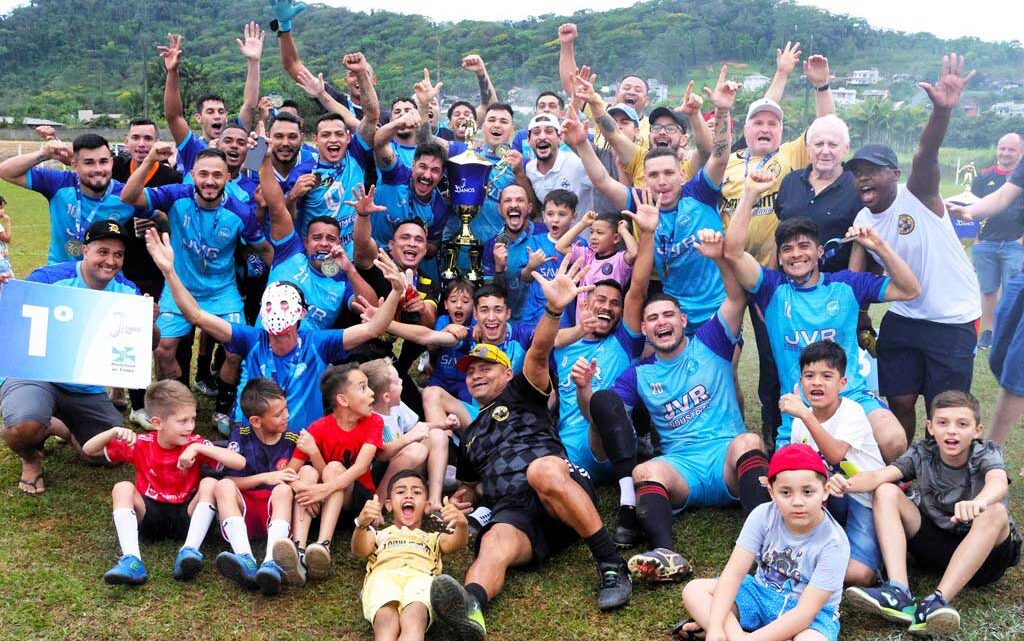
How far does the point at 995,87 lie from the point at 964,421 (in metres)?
10.7

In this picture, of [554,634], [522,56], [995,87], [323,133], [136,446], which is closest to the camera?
[554,634]

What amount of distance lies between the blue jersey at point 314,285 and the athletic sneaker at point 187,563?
6.71ft

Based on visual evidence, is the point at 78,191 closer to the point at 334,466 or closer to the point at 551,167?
the point at 334,466

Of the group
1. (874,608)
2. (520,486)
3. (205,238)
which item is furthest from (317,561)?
(205,238)

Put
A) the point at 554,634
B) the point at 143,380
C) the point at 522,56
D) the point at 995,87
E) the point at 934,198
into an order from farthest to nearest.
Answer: the point at 522,56, the point at 995,87, the point at 934,198, the point at 143,380, the point at 554,634

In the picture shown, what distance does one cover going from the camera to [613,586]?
15.6 feet

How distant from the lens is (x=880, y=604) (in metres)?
4.39

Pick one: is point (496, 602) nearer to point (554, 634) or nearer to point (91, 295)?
point (554, 634)

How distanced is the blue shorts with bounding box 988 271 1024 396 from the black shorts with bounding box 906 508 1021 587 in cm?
192

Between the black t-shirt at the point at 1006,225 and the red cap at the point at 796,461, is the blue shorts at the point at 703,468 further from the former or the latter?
the black t-shirt at the point at 1006,225

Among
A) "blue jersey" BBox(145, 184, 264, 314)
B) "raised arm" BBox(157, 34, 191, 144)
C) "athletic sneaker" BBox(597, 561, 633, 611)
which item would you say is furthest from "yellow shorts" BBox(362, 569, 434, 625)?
"raised arm" BBox(157, 34, 191, 144)

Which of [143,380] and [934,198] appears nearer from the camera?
[143,380]

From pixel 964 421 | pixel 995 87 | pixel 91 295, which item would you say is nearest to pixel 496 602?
pixel 964 421

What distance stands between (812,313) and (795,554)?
6.46 feet
